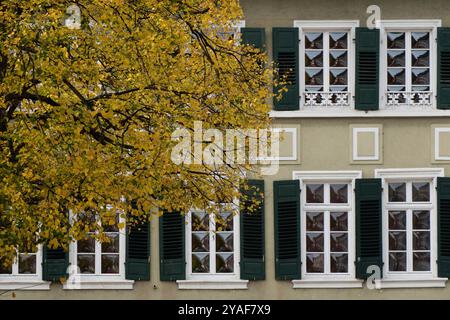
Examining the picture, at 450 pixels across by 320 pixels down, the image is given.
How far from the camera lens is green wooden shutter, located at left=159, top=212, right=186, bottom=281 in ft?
85.0

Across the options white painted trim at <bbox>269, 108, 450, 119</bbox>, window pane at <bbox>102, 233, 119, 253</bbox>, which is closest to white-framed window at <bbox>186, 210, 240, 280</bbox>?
window pane at <bbox>102, 233, 119, 253</bbox>

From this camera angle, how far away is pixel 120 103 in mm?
18391

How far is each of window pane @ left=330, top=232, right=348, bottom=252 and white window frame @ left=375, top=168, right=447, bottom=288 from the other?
2.08 ft

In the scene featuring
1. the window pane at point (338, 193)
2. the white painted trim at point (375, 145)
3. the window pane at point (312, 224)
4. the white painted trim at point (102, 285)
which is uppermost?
the white painted trim at point (375, 145)

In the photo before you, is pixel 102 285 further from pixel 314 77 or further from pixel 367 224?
pixel 314 77

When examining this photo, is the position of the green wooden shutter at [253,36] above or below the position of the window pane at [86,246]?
above

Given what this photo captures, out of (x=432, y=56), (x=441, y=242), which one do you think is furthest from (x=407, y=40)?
(x=441, y=242)

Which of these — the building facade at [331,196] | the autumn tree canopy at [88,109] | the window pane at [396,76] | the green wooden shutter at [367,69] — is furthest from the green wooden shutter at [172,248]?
the autumn tree canopy at [88,109]

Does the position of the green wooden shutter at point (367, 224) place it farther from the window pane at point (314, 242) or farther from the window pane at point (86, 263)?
the window pane at point (86, 263)

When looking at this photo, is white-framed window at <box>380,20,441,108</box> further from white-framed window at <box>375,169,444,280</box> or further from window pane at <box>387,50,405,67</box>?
white-framed window at <box>375,169,444,280</box>

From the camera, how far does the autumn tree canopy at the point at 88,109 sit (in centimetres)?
1788

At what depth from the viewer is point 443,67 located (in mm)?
26109

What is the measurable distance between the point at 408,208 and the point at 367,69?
95.0 inches

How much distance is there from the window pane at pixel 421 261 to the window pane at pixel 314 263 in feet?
5.12
